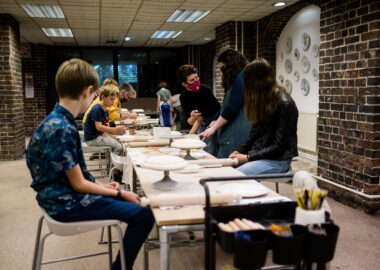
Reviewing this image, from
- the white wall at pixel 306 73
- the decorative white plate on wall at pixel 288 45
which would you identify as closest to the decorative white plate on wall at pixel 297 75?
the white wall at pixel 306 73

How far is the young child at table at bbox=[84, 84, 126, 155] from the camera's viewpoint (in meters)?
3.92

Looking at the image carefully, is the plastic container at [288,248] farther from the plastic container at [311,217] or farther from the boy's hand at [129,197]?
the boy's hand at [129,197]

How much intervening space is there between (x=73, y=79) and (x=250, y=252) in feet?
3.83

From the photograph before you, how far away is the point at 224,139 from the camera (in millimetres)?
3168

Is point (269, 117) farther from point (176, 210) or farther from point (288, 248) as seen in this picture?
point (288, 248)

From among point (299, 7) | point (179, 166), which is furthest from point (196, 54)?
point (179, 166)

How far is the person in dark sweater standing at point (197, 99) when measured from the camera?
142 inches

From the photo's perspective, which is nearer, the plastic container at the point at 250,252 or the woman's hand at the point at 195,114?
the plastic container at the point at 250,252

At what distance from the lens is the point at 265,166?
2.39 metres

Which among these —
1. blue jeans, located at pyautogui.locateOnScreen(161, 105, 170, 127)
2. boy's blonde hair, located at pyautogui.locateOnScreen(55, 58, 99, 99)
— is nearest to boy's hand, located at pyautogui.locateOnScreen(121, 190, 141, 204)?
boy's blonde hair, located at pyautogui.locateOnScreen(55, 58, 99, 99)

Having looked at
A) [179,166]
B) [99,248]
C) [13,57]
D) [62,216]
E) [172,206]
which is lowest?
[99,248]

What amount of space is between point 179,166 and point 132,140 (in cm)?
159

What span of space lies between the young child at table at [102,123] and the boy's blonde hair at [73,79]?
1.82m

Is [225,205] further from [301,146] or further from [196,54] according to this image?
[196,54]
